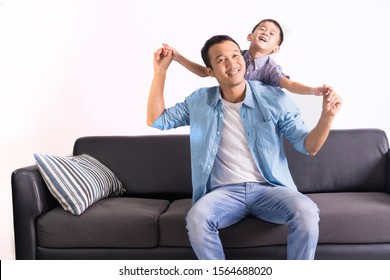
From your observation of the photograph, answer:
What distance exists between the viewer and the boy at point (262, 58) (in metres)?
2.35

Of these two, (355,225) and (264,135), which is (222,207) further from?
(355,225)

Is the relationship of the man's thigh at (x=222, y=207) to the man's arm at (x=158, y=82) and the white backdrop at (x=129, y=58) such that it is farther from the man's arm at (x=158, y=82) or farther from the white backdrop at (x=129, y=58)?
the white backdrop at (x=129, y=58)

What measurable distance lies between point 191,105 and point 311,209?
747 millimetres

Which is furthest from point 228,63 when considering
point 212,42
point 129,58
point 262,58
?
point 129,58

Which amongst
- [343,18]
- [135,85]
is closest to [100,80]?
[135,85]

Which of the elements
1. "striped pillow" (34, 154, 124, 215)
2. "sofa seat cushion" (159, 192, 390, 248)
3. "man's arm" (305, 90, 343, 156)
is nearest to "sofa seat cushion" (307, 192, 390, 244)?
"sofa seat cushion" (159, 192, 390, 248)

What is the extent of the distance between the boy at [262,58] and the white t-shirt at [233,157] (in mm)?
211

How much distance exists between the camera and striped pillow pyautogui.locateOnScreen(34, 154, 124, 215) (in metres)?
2.34

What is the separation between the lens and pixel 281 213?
80.4 inches

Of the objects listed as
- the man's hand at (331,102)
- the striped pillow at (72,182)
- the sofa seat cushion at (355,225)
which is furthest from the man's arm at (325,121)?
the striped pillow at (72,182)

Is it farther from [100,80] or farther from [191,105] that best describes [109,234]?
[100,80]

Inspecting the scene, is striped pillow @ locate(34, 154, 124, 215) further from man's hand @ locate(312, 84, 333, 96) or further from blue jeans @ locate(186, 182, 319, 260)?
man's hand @ locate(312, 84, 333, 96)

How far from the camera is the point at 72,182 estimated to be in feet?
7.86

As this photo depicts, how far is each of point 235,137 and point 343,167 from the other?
30.1 inches
